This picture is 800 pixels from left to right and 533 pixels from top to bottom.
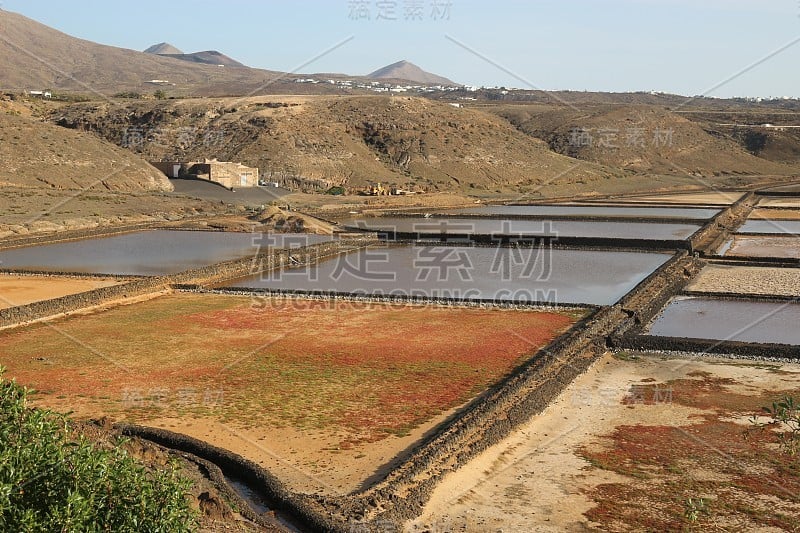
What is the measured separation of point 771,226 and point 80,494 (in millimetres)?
38046

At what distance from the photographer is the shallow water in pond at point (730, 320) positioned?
1819 cm

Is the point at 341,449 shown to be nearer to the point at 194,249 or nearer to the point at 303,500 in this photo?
the point at 303,500

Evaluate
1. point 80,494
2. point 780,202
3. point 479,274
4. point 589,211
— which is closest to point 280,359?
point 80,494

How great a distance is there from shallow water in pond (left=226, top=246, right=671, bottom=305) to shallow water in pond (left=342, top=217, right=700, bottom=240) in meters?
4.53

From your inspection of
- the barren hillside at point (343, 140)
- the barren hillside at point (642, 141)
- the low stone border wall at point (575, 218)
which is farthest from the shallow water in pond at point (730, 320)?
the barren hillside at point (642, 141)

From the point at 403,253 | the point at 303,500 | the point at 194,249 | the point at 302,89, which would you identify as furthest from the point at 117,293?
the point at 302,89

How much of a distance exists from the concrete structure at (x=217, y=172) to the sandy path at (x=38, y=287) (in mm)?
26257

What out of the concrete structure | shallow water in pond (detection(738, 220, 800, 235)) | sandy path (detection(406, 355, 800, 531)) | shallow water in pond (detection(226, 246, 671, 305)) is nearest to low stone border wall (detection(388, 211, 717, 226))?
shallow water in pond (detection(738, 220, 800, 235))

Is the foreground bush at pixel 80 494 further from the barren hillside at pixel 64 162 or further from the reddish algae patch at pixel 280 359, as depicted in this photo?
the barren hillside at pixel 64 162

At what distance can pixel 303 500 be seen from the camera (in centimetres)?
950

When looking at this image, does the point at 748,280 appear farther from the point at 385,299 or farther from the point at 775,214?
the point at 775,214

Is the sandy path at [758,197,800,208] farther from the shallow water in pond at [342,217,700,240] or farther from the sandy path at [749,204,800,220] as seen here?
the shallow water in pond at [342,217,700,240]

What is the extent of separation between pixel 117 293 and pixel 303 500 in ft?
43.9

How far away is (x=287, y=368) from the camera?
15094 millimetres
